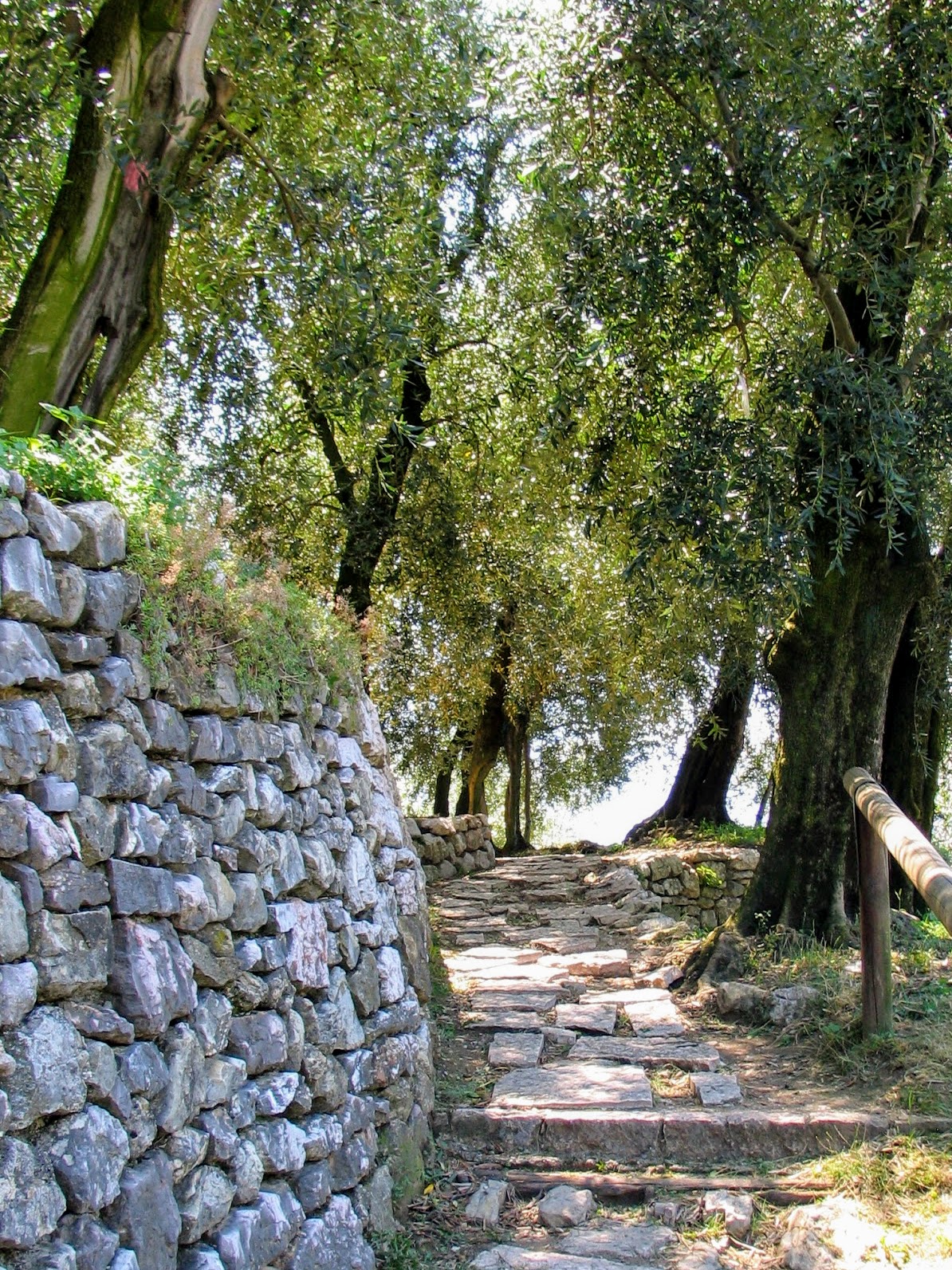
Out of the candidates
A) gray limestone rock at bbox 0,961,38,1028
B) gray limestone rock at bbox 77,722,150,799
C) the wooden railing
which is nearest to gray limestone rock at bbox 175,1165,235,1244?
gray limestone rock at bbox 0,961,38,1028

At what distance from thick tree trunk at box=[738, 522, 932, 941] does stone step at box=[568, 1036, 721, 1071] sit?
1550 millimetres

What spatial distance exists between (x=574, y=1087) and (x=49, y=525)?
394 centimetres

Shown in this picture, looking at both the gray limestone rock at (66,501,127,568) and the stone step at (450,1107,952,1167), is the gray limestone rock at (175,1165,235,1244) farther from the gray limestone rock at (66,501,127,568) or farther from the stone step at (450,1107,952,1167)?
the stone step at (450,1107,952,1167)

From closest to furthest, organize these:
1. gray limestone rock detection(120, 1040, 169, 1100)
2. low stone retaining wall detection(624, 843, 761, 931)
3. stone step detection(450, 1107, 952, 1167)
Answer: gray limestone rock detection(120, 1040, 169, 1100)
stone step detection(450, 1107, 952, 1167)
low stone retaining wall detection(624, 843, 761, 931)

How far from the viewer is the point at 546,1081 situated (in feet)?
18.1

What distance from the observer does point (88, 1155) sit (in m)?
2.58

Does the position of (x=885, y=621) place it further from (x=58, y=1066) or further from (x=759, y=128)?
(x=58, y=1066)

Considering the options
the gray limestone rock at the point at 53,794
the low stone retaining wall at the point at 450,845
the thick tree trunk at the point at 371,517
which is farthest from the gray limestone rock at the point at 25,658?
the low stone retaining wall at the point at 450,845

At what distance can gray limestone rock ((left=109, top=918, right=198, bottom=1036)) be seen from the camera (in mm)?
2898

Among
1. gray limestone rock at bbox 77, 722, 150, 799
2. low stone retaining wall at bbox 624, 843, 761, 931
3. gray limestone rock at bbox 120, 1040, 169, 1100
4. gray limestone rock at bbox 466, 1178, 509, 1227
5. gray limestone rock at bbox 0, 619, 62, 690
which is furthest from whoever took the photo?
low stone retaining wall at bbox 624, 843, 761, 931

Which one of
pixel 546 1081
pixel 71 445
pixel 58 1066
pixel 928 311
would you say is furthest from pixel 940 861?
pixel 928 311

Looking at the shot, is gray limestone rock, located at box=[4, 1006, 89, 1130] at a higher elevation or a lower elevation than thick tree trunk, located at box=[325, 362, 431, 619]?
lower

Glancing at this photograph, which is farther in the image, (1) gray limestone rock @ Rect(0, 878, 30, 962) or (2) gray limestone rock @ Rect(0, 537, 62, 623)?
(2) gray limestone rock @ Rect(0, 537, 62, 623)

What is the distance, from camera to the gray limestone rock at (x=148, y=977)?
290 centimetres
